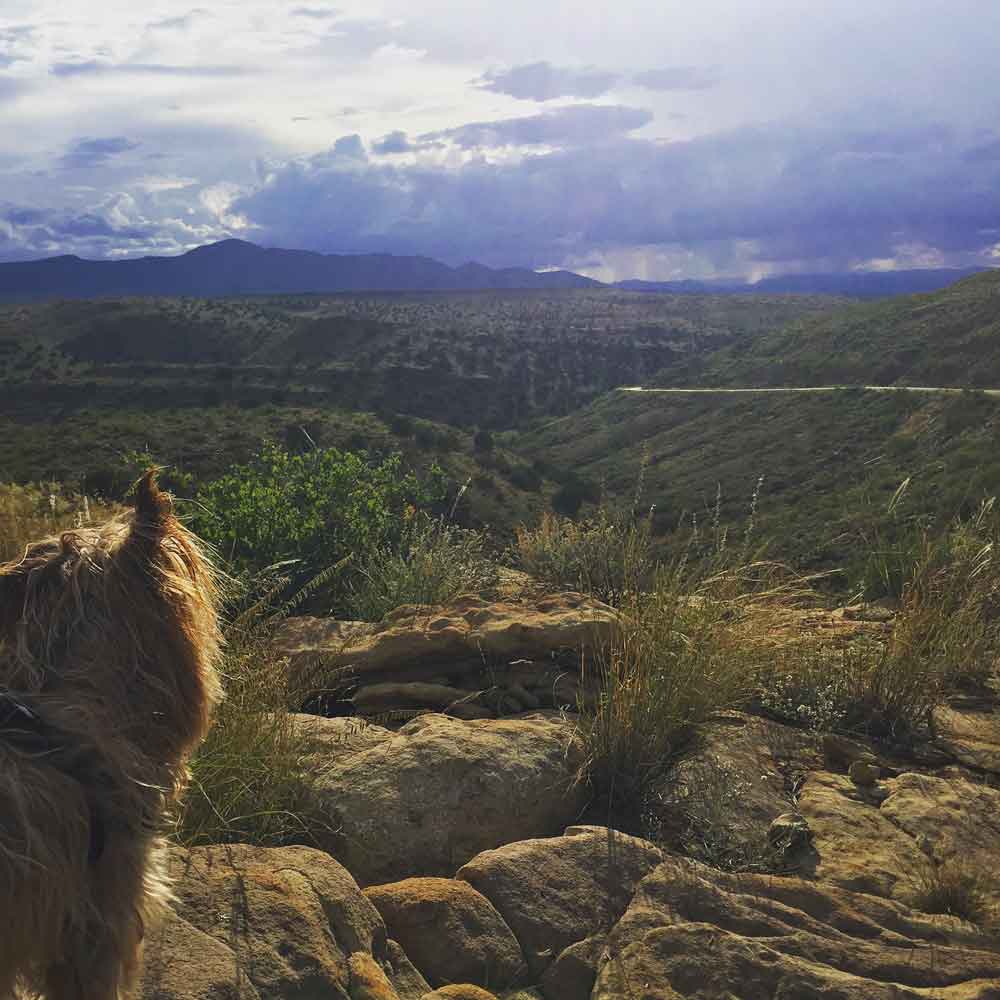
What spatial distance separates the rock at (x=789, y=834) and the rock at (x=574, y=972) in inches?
37.8

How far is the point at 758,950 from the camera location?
3.07 metres

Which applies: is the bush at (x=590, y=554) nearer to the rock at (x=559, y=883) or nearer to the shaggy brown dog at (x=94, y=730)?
the rock at (x=559, y=883)

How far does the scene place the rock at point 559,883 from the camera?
3.32 metres

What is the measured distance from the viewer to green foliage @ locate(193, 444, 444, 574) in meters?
7.45

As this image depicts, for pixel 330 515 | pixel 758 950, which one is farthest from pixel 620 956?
pixel 330 515

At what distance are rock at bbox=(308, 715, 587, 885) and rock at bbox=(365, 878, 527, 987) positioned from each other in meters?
0.47

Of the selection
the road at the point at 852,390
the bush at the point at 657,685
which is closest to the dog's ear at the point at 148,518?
the bush at the point at 657,685

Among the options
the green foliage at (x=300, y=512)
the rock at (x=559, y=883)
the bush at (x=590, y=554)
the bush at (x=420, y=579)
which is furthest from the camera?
the green foliage at (x=300, y=512)

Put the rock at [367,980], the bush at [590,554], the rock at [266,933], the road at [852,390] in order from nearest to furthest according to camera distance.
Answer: the rock at [266,933]
the rock at [367,980]
the bush at [590,554]
the road at [852,390]

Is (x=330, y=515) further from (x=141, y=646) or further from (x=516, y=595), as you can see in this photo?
(x=141, y=646)

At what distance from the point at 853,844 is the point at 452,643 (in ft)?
7.65

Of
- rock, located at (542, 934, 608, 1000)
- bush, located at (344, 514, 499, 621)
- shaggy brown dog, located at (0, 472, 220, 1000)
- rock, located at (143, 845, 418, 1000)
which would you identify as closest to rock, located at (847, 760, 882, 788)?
rock, located at (542, 934, 608, 1000)

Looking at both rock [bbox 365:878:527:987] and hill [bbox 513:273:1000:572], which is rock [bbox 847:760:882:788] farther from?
hill [bbox 513:273:1000:572]

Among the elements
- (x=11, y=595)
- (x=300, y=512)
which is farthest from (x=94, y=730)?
(x=300, y=512)
